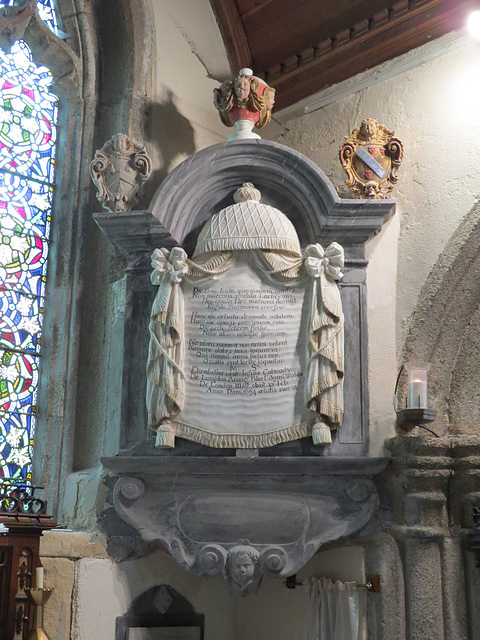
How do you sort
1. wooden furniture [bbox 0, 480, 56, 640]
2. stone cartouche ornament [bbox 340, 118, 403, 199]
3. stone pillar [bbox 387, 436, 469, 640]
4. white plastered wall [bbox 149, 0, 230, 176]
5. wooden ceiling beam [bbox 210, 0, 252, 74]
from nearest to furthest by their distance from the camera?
1. wooden furniture [bbox 0, 480, 56, 640]
2. stone pillar [bbox 387, 436, 469, 640]
3. stone cartouche ornament [bbox 340, 118, 403, 199]
4. white plastered wall [bbox 149, 0, 230, 176]
5. wooden ceiling beam [bbox 210, 0, 252, 74]

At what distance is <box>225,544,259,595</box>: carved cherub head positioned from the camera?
421 centimetres

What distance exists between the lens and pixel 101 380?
193 inches

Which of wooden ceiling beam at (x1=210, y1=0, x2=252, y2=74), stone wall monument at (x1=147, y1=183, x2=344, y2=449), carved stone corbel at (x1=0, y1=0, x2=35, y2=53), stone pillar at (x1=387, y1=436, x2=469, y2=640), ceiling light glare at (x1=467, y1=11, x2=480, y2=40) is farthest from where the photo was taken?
wooden ceiling beam at (x1=210, y1=0, x2=252, y2=74)

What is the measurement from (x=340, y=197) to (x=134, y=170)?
106 centimetres

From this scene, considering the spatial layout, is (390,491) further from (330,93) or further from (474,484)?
(330,93)

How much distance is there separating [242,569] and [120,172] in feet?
6.69

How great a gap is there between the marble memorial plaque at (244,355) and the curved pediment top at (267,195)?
0.36 m

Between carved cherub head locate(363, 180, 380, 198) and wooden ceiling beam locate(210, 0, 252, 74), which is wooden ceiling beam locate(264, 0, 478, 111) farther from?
carved cherub head locate(363, 180, 380, 198)

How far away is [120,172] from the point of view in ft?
15.8

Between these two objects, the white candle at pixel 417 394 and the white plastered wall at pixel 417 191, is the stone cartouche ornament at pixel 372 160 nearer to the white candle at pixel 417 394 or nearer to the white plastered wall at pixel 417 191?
the white plastered wall at pixel 417 191

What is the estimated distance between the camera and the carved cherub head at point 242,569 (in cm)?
421

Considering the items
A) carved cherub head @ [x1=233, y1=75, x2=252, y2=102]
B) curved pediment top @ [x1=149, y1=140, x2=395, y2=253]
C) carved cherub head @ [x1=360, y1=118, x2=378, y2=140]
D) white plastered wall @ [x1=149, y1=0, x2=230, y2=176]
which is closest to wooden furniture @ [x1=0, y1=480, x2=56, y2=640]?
curved pediment top @ [x1=149, y1=140, x2=395, y2=253]

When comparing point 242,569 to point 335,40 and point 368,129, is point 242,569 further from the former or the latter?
point 335,40

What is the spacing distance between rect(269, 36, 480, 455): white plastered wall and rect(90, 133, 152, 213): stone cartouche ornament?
1.03 meters
